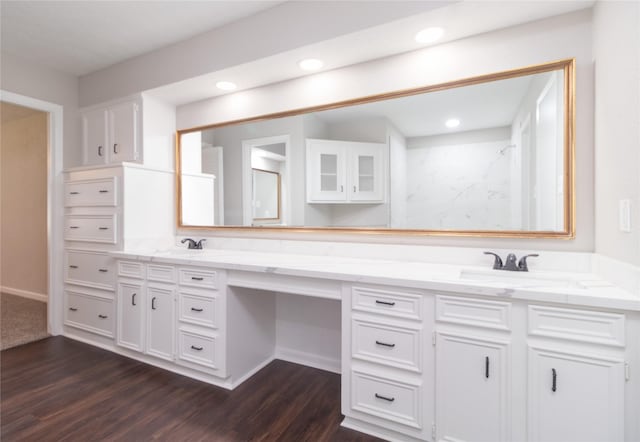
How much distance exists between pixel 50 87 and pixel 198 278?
2.59 m

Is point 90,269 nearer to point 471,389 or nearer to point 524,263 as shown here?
point 471,389

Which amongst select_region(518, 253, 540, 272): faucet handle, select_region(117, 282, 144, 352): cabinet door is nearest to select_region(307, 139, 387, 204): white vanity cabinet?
select_region(518, 253, 540, 272): faucet handle

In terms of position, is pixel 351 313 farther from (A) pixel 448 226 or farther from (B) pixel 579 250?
(B) pixel 579 250

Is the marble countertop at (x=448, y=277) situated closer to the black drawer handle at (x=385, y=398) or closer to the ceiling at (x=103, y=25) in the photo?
the black drawer handle at (x=385, y=398)

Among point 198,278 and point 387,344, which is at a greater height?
point 198,278

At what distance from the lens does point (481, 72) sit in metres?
1.89

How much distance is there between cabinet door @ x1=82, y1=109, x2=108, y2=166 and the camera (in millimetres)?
3041

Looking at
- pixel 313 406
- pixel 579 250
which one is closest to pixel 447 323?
pixel 579 250

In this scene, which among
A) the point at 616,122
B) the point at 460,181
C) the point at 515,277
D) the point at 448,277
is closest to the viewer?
the point at 616,122

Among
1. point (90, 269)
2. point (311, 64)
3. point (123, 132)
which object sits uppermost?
point (311, 64)

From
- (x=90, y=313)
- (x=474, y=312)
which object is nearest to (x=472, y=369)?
(x=474, y=312)

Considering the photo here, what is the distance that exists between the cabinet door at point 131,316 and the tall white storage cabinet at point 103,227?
0.48 feet

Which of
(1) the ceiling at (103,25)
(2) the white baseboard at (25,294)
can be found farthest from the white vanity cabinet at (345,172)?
(2) the white baseboard at (25,294)

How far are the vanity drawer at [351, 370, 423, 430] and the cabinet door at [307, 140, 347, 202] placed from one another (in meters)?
1.21
